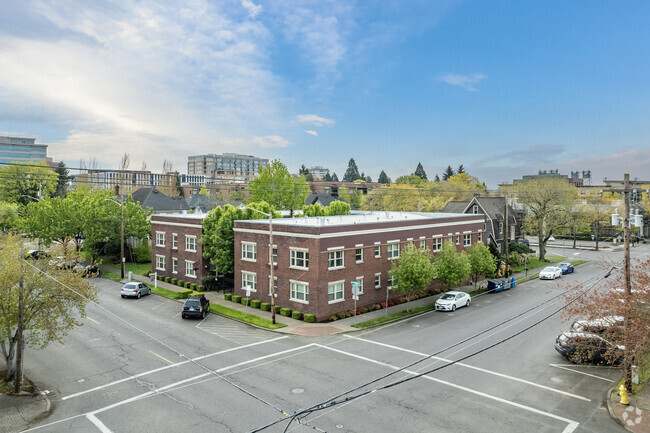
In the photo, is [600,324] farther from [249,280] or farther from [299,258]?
[249,280]

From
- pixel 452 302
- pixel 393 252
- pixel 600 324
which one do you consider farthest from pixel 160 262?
pixel 600 324

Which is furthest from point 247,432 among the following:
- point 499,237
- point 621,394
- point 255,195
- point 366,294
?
point 255,195

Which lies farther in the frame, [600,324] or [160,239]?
[160,239]

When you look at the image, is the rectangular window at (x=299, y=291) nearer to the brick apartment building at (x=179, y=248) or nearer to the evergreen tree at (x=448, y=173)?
the brick apartment building at (x=179, y=248)

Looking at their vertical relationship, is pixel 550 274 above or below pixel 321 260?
below

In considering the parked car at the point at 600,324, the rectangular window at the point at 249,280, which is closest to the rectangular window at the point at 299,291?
the rectangular window at the point at 249,280

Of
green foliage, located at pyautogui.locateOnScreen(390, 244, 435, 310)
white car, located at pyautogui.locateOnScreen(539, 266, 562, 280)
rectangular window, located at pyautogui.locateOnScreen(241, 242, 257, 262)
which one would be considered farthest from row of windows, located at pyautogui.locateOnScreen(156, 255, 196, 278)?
white car, located at pyautogui.locateOnScreen(539, 266, 562, 280)

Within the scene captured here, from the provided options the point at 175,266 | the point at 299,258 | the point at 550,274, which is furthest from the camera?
the point at 550,274

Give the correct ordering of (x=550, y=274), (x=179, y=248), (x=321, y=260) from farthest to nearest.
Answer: (x=550, y=274) < (x=179, y=248) < (x=321, y=260)

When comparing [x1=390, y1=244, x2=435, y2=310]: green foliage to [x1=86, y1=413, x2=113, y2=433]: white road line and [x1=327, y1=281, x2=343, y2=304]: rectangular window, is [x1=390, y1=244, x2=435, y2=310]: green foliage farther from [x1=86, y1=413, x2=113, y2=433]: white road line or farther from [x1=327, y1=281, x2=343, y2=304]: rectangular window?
[x1=86, y1=413, x2=113, y2=433]: white road line
